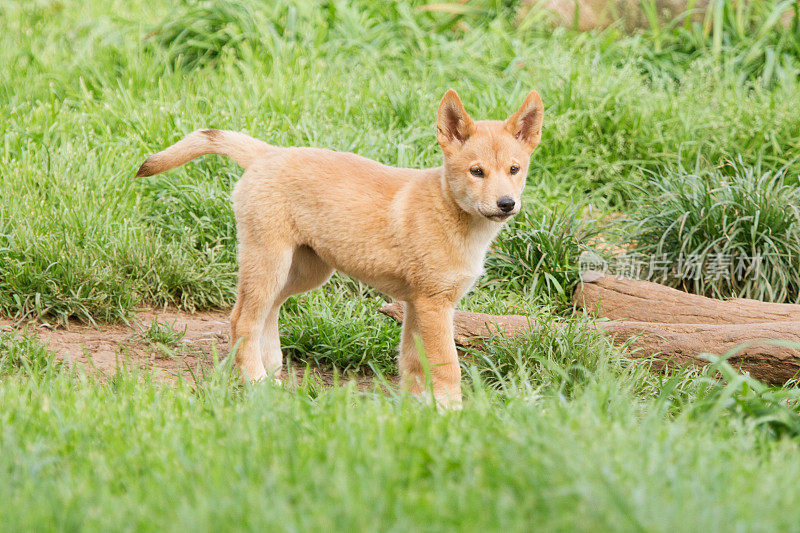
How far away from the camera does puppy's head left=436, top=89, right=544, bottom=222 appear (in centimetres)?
409

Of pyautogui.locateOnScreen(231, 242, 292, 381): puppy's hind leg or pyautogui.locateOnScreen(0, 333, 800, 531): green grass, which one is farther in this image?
pyautogui.locateOnScreen(231, 242, 292, 381): puppy's hind leg

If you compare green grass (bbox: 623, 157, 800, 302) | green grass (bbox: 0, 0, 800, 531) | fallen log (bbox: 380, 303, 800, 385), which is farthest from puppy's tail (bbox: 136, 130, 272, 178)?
green grass (bbox: 623, 157, 800, 302)

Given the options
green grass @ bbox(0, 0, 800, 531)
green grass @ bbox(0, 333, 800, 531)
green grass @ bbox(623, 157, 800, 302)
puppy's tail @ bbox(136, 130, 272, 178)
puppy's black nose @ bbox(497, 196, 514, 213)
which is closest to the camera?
green grass @ bbox(0, 333, 800, 531)

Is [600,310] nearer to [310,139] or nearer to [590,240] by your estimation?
[590,240]

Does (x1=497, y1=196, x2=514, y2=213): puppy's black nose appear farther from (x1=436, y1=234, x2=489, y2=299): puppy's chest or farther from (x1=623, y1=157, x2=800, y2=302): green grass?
(x1=623, y1=157, x2=800, y2=302): green grass

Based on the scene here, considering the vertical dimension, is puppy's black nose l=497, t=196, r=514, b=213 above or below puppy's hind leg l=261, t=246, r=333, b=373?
above

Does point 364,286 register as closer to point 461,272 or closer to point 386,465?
point 461,272

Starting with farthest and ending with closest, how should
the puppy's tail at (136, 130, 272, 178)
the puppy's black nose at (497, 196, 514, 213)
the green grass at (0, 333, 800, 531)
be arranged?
the puppy's tail at (136, 130, 272, 178), the puppy's black nose at (497, 196, 514, 213), the green grass at (0, 333, 800, 531)

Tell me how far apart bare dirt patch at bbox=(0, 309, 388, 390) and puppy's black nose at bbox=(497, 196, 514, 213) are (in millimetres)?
1398

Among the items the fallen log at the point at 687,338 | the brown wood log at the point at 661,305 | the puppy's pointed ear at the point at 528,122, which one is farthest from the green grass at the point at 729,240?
the puppy's pointed ear at the point at 528,122

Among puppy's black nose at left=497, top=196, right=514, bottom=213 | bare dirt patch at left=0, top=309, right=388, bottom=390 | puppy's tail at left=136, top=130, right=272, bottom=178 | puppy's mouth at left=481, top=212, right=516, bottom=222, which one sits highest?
puppy's black nose at left=497, top=196, right=514, bottom=213

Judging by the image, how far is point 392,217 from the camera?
4457mm

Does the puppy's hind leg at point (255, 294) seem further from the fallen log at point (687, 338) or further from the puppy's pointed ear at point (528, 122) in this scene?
the puppy's pointed ear at point (528, 122)

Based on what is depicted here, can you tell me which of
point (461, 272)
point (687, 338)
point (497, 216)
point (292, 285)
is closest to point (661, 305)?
point (687, 338)
